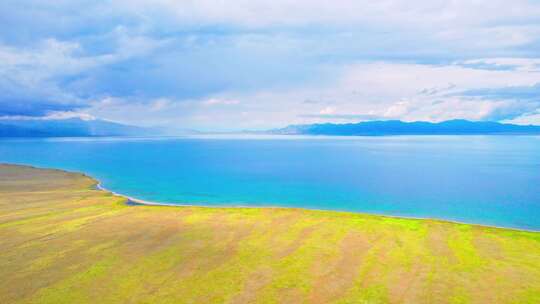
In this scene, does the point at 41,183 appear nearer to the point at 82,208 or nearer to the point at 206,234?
the point at 82,208

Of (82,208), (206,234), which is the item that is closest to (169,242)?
(206,234)

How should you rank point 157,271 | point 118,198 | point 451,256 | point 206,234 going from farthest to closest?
point 118,198, point 206,234, point 451,256, point 157,271

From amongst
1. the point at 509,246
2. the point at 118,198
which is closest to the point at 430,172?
the point at 509,246

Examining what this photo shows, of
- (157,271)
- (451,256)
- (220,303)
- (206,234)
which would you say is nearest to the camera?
(220,303)

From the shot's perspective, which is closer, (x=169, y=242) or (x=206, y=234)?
(x=169, y=242)

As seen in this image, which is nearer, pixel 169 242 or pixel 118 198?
pixel 169 242

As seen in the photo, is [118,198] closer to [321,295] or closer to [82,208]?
[82,208]
